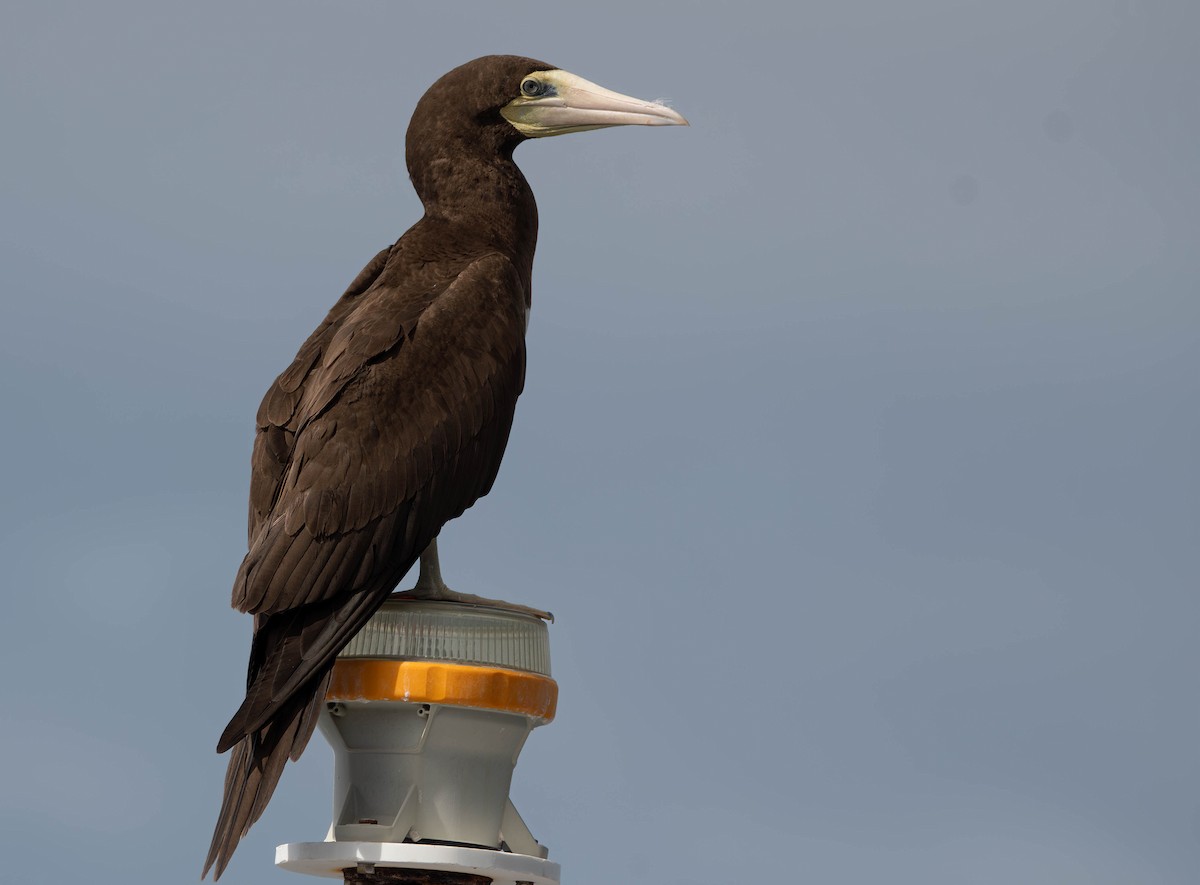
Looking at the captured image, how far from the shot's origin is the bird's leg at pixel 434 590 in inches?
344

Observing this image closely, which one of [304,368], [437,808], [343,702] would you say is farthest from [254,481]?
[437,808]

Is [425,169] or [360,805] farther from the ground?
[425,169]

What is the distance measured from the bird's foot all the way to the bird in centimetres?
2

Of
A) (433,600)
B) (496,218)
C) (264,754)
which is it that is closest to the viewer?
(264,754)

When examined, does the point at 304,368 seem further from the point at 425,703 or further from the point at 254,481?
the point at 425,703

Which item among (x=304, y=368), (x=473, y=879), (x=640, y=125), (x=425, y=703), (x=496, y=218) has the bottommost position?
(x=473, y=879)

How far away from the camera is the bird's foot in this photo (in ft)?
28.4

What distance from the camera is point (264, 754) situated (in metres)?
7.98

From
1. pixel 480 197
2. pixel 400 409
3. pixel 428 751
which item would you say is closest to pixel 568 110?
pixel 480 197

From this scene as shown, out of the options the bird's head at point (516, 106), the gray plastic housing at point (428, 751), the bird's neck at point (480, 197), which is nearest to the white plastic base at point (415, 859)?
the gray plastic housing at point (428, 751)

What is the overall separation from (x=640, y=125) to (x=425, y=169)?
3.86 ft

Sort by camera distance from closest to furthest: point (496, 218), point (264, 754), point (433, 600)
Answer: point (264, 754) → point (433, 600) → point (496, 218)

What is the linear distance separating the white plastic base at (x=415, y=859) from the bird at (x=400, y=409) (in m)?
0.37

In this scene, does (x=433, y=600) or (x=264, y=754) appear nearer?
(x=264, y=754)
